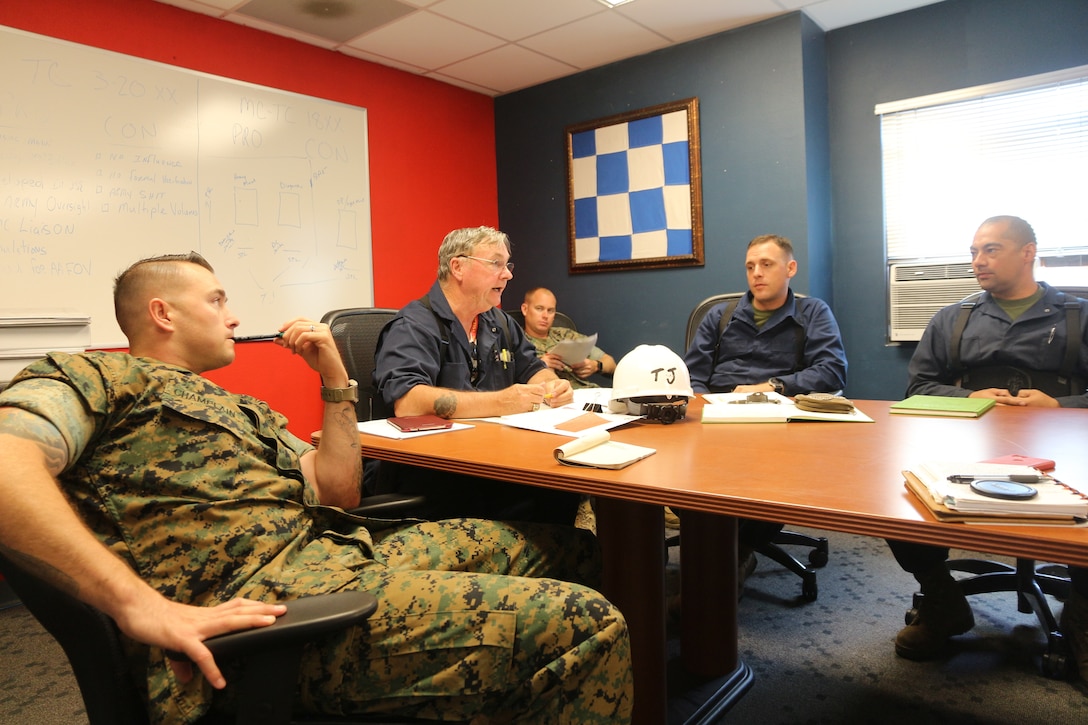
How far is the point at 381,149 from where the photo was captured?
4020mm

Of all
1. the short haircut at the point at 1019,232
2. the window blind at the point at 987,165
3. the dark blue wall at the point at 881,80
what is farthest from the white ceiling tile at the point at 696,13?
the short haircut at the point at 1019,232

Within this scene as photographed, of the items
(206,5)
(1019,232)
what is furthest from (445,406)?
(206,5)

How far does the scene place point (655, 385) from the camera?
177 centimetres

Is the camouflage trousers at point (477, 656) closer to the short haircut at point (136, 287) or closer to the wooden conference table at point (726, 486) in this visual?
the wooden conference table at point (726, 486)

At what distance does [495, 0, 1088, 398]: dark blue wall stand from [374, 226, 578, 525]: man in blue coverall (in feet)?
5.58

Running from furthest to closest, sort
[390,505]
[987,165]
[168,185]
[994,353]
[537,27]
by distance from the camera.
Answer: [537,27] < [987,165] < [168,185] < [994,353] < [390,505]

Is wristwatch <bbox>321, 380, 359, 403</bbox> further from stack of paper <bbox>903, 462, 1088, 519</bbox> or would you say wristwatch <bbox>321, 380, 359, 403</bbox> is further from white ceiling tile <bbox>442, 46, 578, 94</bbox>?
white ceiling tile <bbox>442, 46, 578, 94</bbox>

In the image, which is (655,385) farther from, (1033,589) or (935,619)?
(1033,589)

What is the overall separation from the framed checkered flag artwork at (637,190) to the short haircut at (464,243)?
1.79 m

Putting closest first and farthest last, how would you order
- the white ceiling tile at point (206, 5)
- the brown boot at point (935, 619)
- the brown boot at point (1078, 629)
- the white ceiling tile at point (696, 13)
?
1. the brown boot at point (1078, 629)
2. the brown boot at point (935, 619)
3. the white ceiling tile at point (206, 5)
4. the white ceiling tile at point (696, 13)

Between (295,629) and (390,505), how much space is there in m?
0.68

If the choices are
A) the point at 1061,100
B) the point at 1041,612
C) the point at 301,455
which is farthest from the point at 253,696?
A: the point at 1061,100

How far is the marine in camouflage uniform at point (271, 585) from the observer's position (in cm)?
98

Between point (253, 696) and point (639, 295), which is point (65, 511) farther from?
point (639, 295)
